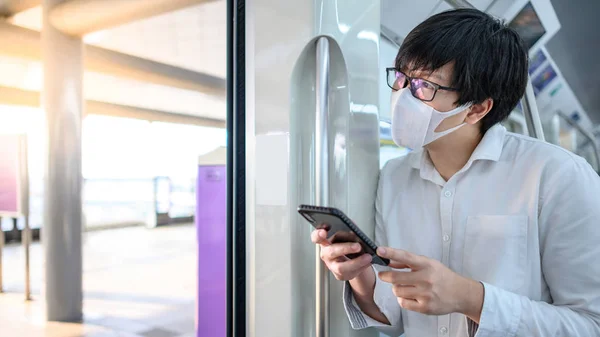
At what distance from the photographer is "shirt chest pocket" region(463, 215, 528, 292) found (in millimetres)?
1038

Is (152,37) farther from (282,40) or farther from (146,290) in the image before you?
(282,40)

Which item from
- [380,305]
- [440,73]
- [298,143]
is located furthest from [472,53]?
[380,305]

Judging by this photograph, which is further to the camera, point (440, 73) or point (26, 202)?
point (26, 202)

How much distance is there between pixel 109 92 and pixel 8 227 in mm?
792

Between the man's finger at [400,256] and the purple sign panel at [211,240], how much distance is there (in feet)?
3.85

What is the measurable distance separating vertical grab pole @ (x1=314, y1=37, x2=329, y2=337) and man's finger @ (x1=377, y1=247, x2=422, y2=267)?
14.7 inches

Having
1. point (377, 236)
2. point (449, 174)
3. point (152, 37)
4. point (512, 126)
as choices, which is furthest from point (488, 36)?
point (512, 126)

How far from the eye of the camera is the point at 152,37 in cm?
288

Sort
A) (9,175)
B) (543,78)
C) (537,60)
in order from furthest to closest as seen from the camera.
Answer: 1. (543,78)
2. (537,60)
3. (9,175)

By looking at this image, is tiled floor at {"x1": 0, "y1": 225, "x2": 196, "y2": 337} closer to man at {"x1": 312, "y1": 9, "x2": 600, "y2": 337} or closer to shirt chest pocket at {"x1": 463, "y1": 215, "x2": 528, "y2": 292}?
man at {"x1": 312, "y1": 9, "x2": 600, "y2": 337}

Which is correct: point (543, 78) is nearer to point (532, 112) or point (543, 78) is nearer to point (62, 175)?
point (532, 112)

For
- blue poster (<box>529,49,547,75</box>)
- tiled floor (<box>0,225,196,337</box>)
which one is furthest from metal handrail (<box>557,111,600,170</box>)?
tiled floor (<box>0,225,196,337</box>)

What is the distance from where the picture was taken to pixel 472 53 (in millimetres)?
1051

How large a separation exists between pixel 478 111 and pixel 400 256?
0.52m
